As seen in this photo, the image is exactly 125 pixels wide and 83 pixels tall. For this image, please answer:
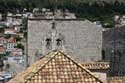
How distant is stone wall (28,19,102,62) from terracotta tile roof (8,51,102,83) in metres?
15.7

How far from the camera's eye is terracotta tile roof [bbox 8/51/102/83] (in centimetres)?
962

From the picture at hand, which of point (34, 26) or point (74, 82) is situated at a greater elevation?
point (74, 82)

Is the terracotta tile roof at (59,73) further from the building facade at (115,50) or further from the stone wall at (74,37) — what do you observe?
the stone wall at (74,37)

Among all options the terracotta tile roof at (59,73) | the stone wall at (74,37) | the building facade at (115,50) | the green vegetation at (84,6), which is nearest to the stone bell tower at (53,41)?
the stone wall at (74,37)

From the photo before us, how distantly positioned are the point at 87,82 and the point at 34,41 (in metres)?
16.7

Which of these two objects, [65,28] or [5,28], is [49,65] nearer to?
[65,28]

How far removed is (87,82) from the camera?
9.70 m

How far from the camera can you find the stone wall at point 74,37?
2642cm

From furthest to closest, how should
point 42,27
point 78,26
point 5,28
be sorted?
point 5,28 → point 78,26 → point 42,27

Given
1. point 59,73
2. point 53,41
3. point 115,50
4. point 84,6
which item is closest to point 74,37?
point 115,50

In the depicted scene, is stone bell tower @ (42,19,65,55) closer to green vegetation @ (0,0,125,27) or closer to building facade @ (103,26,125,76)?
building facade @ (103,26,125,76)

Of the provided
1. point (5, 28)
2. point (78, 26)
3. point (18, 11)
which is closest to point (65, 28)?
point (78, 26)

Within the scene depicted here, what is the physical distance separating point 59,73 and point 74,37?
1869 cm

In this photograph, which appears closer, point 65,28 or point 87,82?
point 87,82
